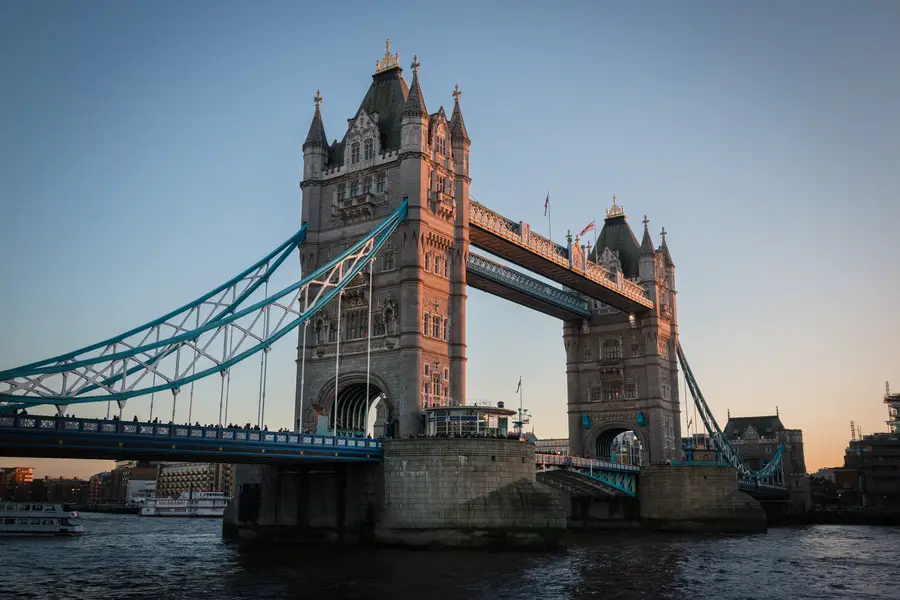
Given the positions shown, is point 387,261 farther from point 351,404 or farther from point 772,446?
point 772,446

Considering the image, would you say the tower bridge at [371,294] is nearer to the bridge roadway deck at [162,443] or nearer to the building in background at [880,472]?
the bridge roadway deck at [162,443]

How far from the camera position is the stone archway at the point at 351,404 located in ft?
192

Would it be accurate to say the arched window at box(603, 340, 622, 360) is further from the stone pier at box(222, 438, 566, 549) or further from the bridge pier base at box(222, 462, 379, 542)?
the bridge pier base at box(222, 462, 379, 542)

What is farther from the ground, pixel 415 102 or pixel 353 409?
pixel 415 102

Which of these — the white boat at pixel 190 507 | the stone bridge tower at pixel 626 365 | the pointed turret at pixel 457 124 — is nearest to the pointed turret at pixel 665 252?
the stone bridge tower at pixel 626 365

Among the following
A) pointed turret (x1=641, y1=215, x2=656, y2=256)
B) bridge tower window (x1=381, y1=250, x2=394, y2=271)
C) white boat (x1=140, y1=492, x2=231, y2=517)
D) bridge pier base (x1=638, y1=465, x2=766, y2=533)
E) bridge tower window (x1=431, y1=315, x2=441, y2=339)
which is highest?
pointed turret (x1=641, y1=215, x2=656, y2=256)

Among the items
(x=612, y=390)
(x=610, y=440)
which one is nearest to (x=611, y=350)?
(x=612, y=390)

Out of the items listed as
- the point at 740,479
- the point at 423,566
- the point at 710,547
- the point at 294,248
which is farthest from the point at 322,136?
the point at 740,479

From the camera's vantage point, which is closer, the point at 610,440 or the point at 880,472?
the point at 610,440

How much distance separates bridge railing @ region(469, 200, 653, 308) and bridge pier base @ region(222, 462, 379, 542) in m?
21.8

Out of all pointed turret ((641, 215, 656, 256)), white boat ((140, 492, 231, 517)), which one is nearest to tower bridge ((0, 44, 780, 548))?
pointed turret ((641, 215, 656, 256))

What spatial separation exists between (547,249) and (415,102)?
789 inches

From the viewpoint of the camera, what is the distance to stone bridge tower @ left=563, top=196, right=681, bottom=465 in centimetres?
9075

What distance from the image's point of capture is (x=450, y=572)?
39906 mm
